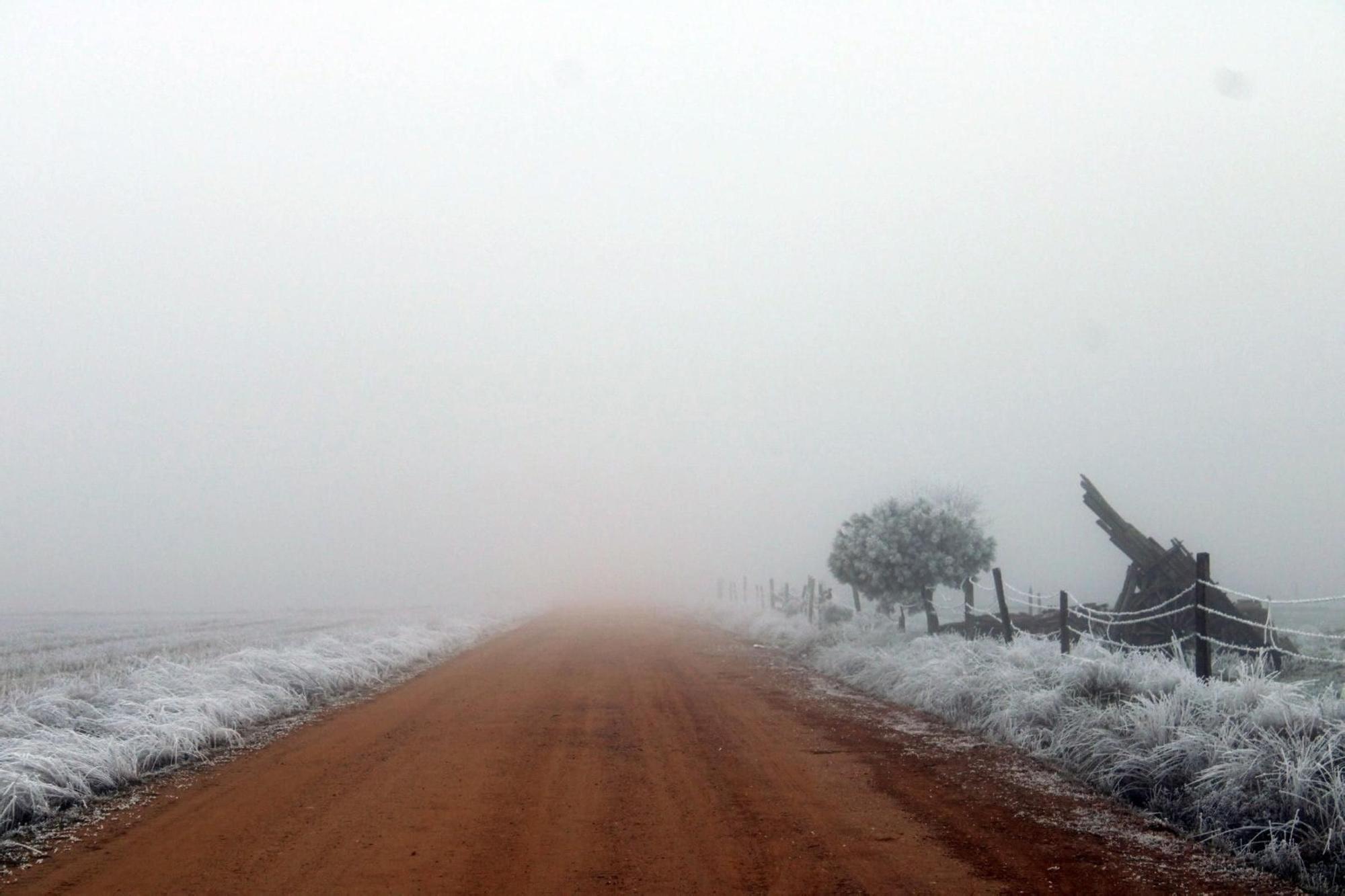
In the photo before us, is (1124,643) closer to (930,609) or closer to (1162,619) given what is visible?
(1162,619)

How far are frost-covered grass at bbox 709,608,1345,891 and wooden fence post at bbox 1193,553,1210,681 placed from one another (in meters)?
0.17

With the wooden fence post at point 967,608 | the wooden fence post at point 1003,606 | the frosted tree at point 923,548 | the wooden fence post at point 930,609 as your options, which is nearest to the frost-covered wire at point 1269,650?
the wooden fence post at point 1003,606

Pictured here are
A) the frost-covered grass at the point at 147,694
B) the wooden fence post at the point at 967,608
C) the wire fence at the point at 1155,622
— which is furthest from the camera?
the wooden fence post at the point at 967,608

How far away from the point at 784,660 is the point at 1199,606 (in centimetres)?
1115

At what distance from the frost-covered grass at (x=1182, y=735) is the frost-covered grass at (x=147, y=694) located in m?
8.91

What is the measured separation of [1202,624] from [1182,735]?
11.4 ft

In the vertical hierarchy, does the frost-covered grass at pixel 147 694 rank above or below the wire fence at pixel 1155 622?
below

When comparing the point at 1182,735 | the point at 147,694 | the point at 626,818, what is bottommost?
the point at 626,818

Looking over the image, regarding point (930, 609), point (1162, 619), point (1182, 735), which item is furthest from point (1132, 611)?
point (1182, 735)

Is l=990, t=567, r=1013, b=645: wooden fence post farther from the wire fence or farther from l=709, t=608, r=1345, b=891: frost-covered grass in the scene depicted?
l=709, t=608, r=1345, b=891: frost-covered grass

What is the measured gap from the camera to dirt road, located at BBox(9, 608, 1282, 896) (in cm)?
560

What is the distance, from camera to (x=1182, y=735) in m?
7.71

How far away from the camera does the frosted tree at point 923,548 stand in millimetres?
20281

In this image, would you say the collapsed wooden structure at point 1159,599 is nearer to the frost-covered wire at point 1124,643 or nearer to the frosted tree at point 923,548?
the frost-covered wire at point 1124,643
